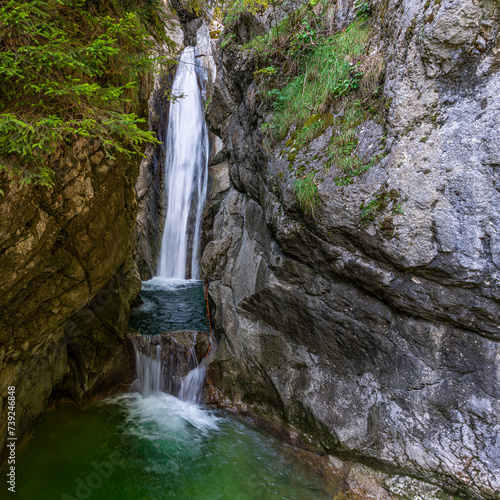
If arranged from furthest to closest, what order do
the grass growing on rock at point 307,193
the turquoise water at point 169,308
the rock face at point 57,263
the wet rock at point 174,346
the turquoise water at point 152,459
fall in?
1. the turquoise water at point 169,308
2. the wet rock at point 174,346
3. the grass growing on rock at point 307,193
4. the turquoise water at point 152,459
5. the rock face at point 57,263

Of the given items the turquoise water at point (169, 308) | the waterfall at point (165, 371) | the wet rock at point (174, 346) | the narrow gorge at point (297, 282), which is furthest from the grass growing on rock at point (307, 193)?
the turquoise water at point (169, 308)

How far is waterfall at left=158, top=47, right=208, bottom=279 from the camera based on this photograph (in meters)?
14.0

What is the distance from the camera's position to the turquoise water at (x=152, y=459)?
13.8ft

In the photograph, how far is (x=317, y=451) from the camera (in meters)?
4.76

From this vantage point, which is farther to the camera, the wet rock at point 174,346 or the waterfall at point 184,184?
the waterfall at point 184,184

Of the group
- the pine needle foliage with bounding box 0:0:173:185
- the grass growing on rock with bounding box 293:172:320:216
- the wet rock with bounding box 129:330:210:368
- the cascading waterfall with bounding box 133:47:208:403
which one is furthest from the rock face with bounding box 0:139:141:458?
the cascading waterfall with bounding box 133:47:208:403

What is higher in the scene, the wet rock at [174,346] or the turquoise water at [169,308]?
the turquoise water at [169,308]

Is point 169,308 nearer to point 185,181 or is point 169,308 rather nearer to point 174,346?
point 174,346

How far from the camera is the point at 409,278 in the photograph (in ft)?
13.1

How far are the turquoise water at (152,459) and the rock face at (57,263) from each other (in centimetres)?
51

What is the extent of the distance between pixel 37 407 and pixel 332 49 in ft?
24.8

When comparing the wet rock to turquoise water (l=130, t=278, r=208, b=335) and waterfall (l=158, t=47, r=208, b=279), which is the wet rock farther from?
waterfall (l=158, t=47, r=208, b=279)

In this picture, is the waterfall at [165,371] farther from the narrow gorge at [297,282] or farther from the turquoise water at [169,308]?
the turquoise water at [169,308]

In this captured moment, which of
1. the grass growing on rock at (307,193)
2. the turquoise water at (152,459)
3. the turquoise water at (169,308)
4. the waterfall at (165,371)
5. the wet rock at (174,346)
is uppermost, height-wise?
the grass growing on rock at (307,193)
